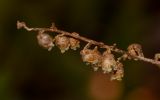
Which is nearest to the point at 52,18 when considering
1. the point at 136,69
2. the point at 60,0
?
the point at 60,0

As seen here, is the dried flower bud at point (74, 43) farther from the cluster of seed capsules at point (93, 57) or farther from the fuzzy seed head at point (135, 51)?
the fuzzy seed head at point (135, 51)

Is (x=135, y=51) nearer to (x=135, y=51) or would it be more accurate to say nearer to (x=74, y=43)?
(x=135, y=51)

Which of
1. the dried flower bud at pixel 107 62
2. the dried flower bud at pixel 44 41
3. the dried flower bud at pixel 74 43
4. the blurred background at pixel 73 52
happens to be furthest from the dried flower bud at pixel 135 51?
the blurred background at pixel 73 52

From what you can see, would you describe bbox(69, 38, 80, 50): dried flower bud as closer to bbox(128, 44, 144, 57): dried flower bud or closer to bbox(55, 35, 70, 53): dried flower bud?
bbox(55, 35, 70, 53): dried flower bud

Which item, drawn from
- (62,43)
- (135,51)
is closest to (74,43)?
(62,43)

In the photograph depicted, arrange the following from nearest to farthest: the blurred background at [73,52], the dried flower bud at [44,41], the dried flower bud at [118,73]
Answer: the dried flower bud at [44,41] → the dried flower bud at [118,73] → the blurred background at [73,52]

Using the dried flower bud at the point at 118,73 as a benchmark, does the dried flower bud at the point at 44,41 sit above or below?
above
